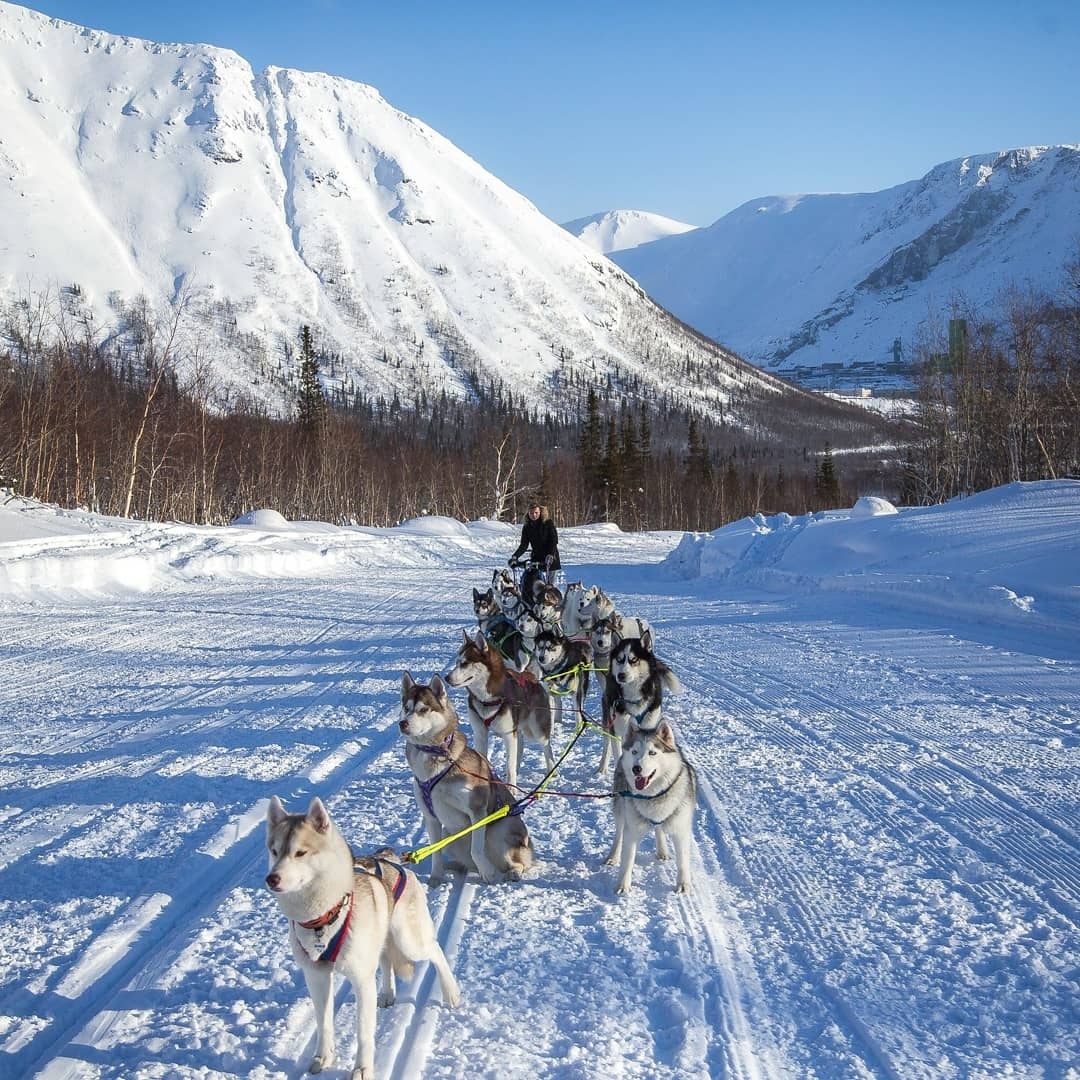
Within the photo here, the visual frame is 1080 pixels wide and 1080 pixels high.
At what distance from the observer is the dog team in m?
2.90

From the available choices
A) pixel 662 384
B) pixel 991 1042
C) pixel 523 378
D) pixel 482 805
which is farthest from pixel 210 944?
pixel 662 384

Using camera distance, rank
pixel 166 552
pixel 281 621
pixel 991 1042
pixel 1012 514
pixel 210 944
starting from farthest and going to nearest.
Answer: pixel 166 552
pixel 1012 514
pixel 281 621
pixel 210 944
pixel 991 1042

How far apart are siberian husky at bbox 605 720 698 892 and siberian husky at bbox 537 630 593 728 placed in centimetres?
313

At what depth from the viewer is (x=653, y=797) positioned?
14.3 feet

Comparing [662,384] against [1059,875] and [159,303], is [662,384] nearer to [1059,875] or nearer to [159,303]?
[159,303]

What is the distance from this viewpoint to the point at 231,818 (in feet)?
17.4

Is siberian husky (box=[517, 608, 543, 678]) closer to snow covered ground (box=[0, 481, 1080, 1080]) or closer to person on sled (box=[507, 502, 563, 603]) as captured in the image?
snow covered ground (box=[0, 481, 1080, 1080])

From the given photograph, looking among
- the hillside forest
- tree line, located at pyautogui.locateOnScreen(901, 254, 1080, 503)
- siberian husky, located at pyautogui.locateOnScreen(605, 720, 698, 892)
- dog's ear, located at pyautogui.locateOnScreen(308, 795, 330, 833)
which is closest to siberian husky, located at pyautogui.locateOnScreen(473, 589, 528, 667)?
siberian husky, located at pyautogui.locateOnScreen(605, 720, 698, 892)

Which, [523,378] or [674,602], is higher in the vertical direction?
[523,378]

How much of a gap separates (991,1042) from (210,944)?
3346 millimetres

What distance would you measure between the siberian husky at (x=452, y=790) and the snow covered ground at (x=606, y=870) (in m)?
0.20

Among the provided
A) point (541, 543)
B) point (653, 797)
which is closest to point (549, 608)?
point (541, 543)

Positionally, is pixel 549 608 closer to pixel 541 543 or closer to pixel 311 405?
pixel 541 543

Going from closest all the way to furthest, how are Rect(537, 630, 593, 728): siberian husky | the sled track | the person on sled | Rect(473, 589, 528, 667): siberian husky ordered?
the sled track → Rect(537, 630, 593, 728): siberian husky → Rect(473, 589, 528, 667): siberian husky → the person on sled
